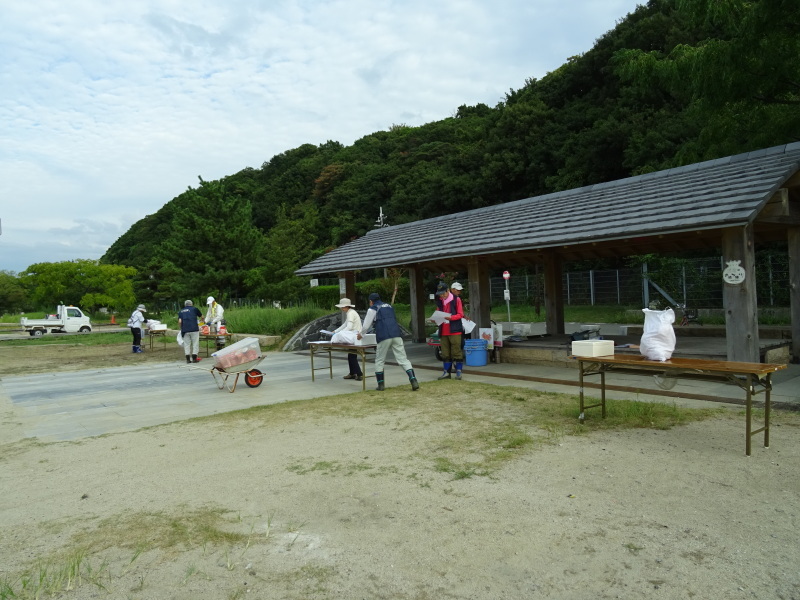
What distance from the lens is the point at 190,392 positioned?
1048cm

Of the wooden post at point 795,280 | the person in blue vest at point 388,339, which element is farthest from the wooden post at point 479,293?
the wooden post at point 795,280

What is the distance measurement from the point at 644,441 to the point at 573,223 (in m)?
5.85

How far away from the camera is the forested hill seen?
1358cm

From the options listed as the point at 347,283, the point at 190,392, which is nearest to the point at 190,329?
the point at 347,283

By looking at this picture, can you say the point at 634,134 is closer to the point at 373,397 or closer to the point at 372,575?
the point at 373,397

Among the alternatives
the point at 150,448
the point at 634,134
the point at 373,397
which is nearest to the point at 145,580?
the point at 150,448

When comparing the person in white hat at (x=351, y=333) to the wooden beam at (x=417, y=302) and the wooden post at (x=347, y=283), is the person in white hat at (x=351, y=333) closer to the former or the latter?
the wooden post at (x=347, y=283)

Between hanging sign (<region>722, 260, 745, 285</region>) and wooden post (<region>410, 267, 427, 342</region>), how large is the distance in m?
9.70

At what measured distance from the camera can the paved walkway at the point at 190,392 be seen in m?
7.96

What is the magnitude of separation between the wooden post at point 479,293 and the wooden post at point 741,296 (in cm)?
519

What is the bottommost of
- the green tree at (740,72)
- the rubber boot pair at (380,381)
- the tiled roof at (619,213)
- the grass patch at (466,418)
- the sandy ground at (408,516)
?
the sandy ground at (408,516)

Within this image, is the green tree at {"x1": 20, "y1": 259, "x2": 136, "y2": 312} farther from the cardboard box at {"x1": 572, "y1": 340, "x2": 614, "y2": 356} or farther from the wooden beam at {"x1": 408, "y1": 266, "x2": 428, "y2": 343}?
the cardboard box at {"x1": 572, "y1": 340, "x2": 614, "y2": 356}

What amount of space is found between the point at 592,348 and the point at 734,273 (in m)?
3.13

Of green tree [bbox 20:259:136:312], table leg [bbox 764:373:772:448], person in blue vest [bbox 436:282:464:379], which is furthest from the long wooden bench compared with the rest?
green tree [bbox 20:259:136:312]
